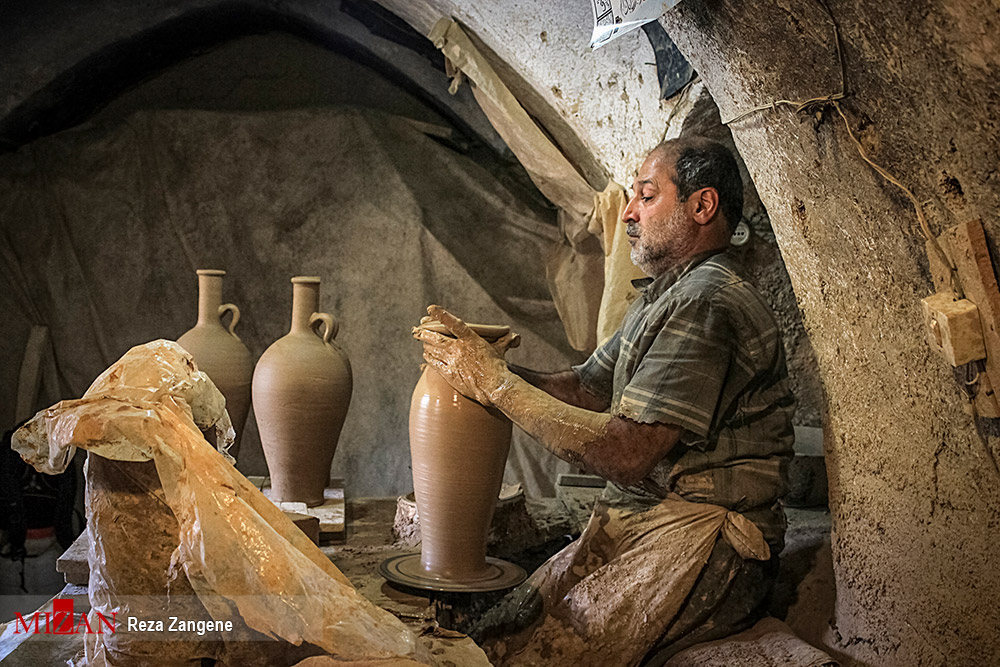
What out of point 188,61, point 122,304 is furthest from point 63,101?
point 122,304

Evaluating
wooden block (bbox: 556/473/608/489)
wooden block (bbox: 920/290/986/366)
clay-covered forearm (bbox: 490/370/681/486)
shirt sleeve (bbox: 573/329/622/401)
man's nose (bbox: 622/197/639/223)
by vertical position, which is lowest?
wooden block (bbox: 556/473/608/489)

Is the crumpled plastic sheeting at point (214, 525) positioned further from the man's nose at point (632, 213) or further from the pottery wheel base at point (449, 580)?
the man's nose at point (632, 213)

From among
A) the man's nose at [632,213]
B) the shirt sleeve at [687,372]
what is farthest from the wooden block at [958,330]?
the man's nose at [632,213]

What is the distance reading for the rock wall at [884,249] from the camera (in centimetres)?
167

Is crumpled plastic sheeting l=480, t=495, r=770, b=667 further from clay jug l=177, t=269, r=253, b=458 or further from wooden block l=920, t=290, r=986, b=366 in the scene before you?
clay jug l=177, t=269, r=253, b=458

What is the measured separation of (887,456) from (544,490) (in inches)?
133

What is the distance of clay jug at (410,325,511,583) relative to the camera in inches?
105

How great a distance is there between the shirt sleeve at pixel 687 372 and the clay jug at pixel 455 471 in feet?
1.67

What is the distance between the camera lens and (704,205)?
8.52 feet

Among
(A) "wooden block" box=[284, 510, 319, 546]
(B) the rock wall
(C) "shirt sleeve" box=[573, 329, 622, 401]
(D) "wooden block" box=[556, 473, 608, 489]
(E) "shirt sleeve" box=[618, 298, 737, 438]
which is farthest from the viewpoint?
(D) "wooden block" box=[556, 473, 608, 489]

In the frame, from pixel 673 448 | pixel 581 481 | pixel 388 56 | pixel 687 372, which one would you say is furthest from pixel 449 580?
pixel 388 56

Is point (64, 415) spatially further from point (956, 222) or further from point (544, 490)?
point (544, 490)

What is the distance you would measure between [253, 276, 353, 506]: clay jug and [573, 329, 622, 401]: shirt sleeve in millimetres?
1097

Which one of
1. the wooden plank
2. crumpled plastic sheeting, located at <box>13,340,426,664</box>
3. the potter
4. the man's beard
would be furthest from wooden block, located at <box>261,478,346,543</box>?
the wooden plank
